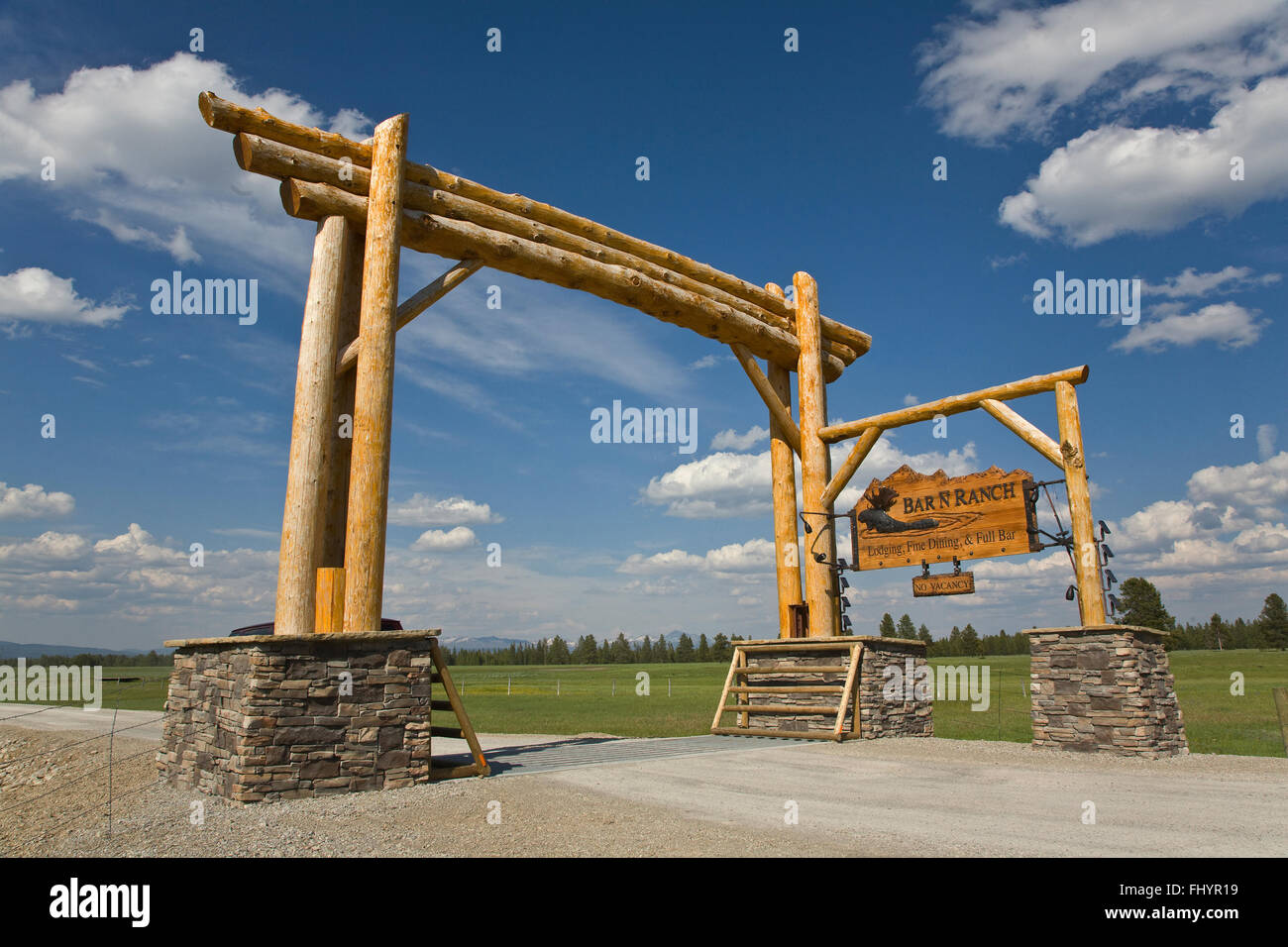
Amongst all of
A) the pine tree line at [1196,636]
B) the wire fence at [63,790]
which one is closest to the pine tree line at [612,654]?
the pine tree line at [1196,636]

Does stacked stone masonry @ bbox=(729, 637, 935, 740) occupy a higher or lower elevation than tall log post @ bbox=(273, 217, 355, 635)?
lower

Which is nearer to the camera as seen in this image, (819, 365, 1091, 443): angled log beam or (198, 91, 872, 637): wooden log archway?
(198, 91, 872, 637): wooden log archway

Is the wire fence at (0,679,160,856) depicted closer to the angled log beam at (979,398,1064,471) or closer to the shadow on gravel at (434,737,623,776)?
the shadow on gravel at (434,737,623,776)

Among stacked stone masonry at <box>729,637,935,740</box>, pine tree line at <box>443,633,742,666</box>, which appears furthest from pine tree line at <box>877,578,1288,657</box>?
stacked stone masonry at <box>729,637,935,740</box>

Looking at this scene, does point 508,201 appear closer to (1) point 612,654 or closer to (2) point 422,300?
(2) point 422,300

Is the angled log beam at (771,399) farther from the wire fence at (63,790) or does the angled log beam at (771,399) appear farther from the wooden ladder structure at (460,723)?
the wire fence at (63,790)

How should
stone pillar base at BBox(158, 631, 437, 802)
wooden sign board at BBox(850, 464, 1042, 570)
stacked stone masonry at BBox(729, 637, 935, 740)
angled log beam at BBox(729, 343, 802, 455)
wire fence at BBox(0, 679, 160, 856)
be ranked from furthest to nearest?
angled log beam at BBox(729, 343, 802, 455)
stacked stone masonry at BBox(729, 637, 935, 740)
wooden sign board at BBox(850, 464, 1042, 570)
wire fence at BBox(0, 679, 160, 856)
stone pillar base at BBox(158, 631, 437, 802)

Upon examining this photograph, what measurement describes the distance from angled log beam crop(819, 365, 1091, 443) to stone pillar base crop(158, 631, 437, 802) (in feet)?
28.0

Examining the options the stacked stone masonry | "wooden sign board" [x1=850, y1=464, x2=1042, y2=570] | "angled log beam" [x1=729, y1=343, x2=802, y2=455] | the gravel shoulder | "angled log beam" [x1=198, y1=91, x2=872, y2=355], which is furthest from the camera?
"angled log beam" [x1=729, y1=343, x2=802, y2=455]

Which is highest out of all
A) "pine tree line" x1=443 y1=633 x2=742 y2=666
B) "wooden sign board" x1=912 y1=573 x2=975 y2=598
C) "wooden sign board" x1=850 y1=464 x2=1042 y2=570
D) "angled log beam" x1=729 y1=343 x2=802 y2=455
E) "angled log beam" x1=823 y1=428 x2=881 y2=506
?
"angled log beam" x1=729 y1=343 x2=802 y2=455

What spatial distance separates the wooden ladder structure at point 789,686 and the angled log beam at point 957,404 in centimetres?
378

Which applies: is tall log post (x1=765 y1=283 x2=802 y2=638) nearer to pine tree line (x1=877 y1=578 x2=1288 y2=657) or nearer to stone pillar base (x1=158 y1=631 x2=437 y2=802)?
stone pillar base (x1=158 y1=631 x2=437 y2=802)

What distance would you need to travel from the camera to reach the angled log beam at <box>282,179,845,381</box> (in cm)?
943

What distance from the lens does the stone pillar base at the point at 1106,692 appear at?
10.1 metres
